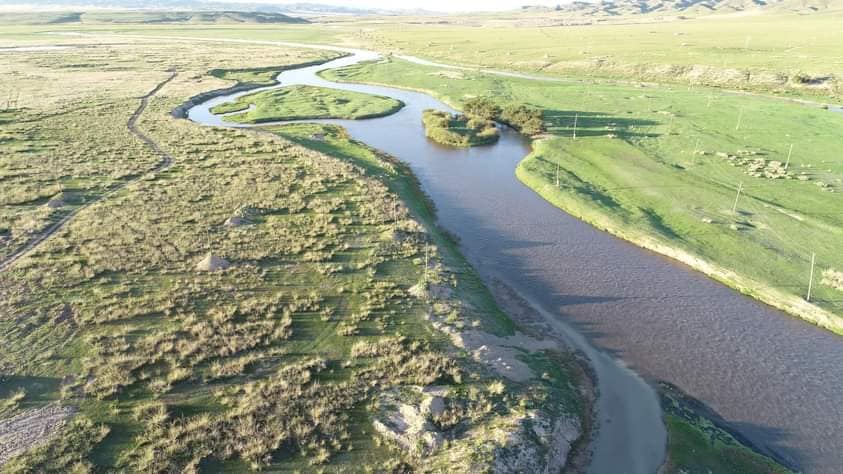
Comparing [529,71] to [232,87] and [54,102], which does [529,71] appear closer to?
[232,87]

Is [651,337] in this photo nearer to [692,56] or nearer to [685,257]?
[685,257]

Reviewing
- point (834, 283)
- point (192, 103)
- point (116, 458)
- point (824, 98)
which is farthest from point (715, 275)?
point (192, 103)

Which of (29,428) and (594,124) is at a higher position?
(594,124)

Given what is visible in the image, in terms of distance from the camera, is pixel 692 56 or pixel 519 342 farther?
pixel 692 56

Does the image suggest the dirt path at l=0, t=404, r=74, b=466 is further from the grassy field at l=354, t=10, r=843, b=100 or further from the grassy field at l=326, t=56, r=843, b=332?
the grassy field at l=354, t=10, r=843, b=100

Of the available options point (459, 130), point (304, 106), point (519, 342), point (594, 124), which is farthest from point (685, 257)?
point (304, 106)

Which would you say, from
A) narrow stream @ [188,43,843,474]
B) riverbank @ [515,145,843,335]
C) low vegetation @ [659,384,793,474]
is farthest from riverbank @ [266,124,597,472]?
riverbank @ [515,145,843,335]
